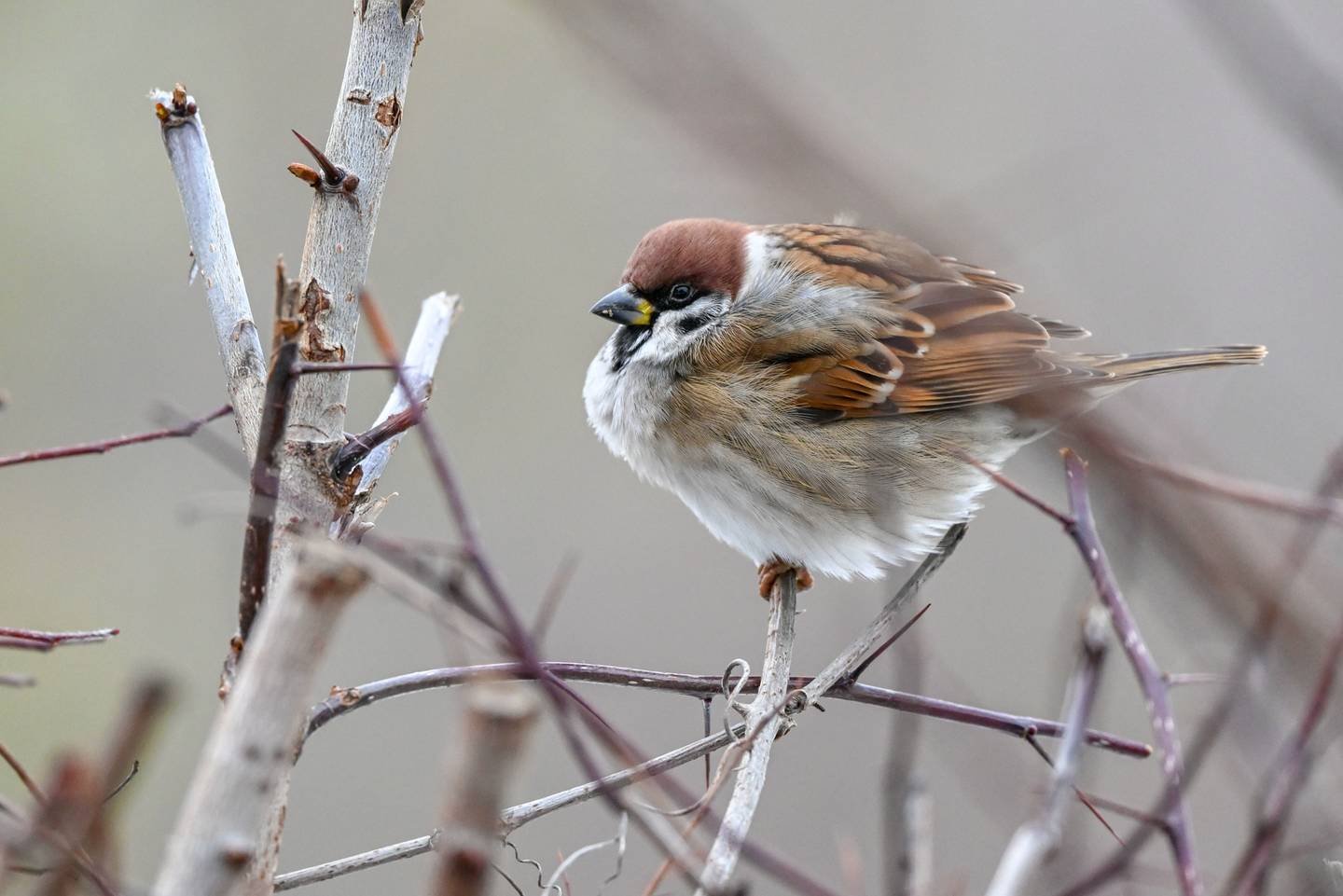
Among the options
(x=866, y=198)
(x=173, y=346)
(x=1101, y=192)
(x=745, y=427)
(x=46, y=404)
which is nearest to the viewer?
(x=866, y=198)

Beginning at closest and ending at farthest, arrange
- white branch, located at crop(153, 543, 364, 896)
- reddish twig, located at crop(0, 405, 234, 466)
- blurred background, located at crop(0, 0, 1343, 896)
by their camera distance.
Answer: white branch, located at crop(153, 543, 364, 896) < reddish twig, located at crop(0, 405, 234, 466) < blurred background, located at crop(0, 0, 1343, 896)

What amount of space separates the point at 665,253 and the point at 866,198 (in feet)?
7.25

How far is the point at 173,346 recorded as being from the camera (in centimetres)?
545

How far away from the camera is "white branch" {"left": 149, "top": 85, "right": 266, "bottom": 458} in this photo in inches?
72.2

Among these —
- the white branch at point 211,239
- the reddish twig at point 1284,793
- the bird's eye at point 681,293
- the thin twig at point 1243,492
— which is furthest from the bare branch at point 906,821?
the bird's eye at point 681,293

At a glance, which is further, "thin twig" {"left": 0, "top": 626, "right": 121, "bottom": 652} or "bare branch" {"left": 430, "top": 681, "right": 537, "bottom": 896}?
"thin twig" {"left": 0, "top": 626, "right": 121, "bottom": 652}

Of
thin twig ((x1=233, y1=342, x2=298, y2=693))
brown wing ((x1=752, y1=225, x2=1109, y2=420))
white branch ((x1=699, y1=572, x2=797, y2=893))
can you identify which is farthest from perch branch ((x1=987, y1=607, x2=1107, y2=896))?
brown wing ((x1=752, y1=225, x2=1109, y2=420))

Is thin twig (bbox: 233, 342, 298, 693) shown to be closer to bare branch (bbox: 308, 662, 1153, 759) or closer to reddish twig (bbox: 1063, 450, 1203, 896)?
bare branch (bbox: 308, 662, 1153, 759)

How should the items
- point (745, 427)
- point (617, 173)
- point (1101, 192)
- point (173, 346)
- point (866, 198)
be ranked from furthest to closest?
point (617, 173), point (173, 346), point (745, 427), point (1101, 192), point (866, 198)

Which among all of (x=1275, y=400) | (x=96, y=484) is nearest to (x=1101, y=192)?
(x=1275, y=400)

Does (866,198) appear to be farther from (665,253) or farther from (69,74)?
(69,74)

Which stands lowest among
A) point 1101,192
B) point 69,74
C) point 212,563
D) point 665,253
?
point 212,563

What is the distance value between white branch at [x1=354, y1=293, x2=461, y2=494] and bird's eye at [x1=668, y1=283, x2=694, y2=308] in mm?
1046

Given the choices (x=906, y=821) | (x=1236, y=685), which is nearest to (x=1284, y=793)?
(x=1236, y=685)
